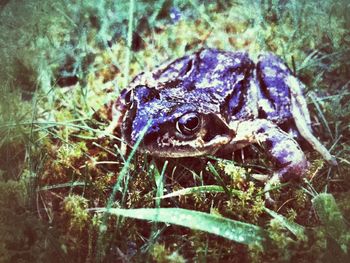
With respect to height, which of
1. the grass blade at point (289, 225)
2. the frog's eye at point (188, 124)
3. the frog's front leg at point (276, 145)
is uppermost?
the frog's eye at point (188, 124)

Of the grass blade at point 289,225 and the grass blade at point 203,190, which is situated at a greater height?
the grass blade at point 203,190

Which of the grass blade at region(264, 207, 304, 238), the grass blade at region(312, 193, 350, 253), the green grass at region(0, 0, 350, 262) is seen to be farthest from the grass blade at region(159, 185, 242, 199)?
the grass blade at region(312, 193, 350, 253)

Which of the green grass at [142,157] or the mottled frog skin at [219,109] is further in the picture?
the mottled frog skin at [219,109]

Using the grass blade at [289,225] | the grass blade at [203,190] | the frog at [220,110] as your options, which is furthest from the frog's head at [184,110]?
the grass blade at [289,225]

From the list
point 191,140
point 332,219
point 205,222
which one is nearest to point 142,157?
point 191,140

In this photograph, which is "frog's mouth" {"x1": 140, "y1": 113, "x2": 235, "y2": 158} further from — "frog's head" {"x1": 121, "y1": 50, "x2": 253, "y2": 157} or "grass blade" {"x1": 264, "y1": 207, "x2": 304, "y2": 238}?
"grass blade" {"x1": 264, "y1": 207, "x2": 304, "y2": 238}

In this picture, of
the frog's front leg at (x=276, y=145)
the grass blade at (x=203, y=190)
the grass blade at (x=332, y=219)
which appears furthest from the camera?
the frog's front leg at (x=276, y=145)

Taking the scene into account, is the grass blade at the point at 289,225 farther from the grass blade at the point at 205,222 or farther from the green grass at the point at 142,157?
the grass blade at the point at 205,222

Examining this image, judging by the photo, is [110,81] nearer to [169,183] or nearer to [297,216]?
[169,183]

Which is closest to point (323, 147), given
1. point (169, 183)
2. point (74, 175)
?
point (169, 183)
